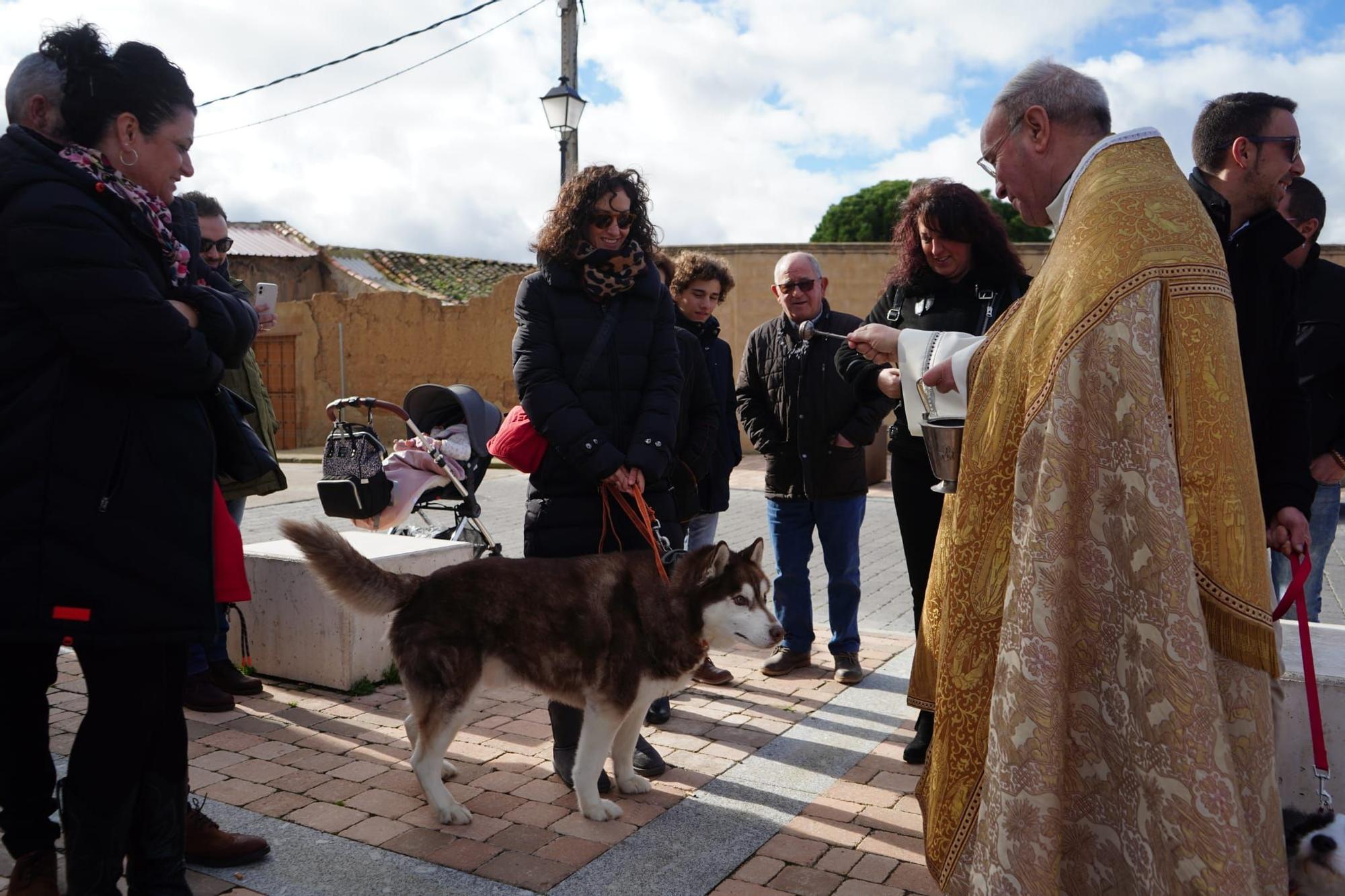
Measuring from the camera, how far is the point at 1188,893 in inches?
88.4

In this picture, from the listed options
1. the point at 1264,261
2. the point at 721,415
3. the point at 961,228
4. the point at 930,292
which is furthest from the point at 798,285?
the point at 1264,261

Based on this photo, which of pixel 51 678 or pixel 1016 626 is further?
pixel 51 678

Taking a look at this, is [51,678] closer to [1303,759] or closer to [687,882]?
[687,882]

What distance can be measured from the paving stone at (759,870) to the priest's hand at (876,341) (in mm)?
1720

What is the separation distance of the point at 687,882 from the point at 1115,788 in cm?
148

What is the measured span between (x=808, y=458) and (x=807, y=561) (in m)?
0.62

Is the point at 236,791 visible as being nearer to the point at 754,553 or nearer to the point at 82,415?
the point at 82,415

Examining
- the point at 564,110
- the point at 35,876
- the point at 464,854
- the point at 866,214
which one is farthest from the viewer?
the point at 866,214

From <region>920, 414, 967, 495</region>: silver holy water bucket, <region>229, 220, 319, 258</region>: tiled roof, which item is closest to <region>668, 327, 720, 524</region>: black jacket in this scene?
<region>920, 414, 967, 495</region>: silver holy water bucket

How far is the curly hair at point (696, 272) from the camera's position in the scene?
6.02m

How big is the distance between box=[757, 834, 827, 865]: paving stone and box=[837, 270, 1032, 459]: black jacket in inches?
66.9

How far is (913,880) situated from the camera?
3.35 meters

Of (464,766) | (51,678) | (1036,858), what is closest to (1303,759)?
(1036,858)

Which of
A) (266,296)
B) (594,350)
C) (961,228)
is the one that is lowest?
(594,350)
